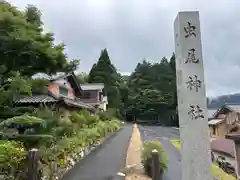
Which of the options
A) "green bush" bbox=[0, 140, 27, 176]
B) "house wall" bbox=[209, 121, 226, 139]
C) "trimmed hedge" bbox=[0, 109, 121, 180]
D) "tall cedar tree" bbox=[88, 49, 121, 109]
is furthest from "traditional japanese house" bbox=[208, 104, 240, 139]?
"green bush" bbox=[0, 140, 27, 176]

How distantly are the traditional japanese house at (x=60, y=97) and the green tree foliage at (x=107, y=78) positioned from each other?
63.8ft

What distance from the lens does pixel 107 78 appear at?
48281mm

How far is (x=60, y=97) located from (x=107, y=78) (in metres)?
30.8

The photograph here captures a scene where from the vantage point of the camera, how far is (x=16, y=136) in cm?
832

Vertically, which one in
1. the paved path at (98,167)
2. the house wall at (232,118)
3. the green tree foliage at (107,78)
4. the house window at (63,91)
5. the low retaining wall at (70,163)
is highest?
the green tree foliage at (107,78)

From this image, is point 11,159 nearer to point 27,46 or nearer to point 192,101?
point 192,101

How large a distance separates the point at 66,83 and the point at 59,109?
681 cm

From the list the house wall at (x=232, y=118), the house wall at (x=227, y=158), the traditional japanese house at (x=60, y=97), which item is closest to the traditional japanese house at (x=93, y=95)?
the traditional japanese house at (x=60, y=97)

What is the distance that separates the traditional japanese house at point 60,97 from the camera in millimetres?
16047

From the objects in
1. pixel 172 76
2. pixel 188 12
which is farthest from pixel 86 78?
pixel 188 12

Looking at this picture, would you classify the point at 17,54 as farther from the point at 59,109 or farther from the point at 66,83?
the point at 66,83

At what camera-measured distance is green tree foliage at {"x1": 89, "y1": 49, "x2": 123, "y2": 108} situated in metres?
48.2

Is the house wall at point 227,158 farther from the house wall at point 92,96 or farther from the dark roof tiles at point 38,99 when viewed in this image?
the house wall at point 92,96

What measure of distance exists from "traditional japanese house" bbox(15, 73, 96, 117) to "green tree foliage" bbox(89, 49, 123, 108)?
63.8 ft
